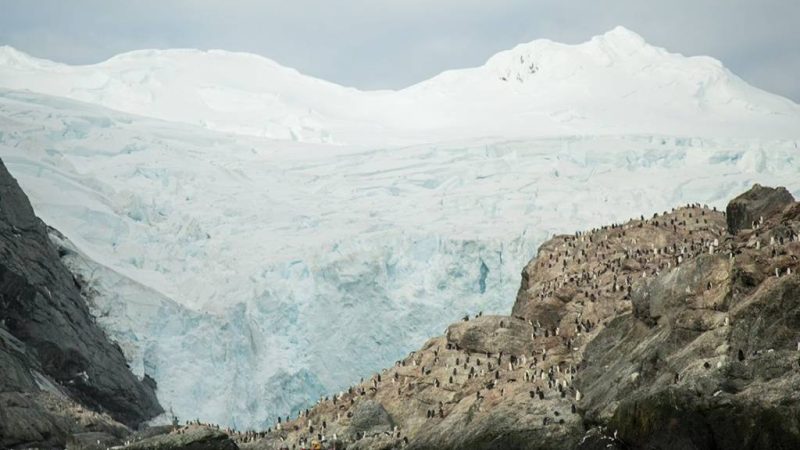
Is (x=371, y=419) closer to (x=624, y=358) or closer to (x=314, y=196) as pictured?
(x=624, y=358)

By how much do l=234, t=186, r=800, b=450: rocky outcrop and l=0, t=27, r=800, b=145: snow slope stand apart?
6245cm

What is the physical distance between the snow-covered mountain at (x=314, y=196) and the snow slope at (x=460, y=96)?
564 mm

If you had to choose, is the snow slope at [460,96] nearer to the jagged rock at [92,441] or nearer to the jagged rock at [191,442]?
the jagged rock at [92,441]

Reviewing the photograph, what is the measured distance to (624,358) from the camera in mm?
42969

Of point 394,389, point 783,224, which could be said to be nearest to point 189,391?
point 394,389

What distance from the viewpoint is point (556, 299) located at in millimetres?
58375

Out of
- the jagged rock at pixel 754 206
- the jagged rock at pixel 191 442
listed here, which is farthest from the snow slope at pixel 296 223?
the jagged rock at pixel 754 206

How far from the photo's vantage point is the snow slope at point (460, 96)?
136 meters

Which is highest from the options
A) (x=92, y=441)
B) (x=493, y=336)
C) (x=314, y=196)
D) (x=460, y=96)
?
(x=460, y=96)

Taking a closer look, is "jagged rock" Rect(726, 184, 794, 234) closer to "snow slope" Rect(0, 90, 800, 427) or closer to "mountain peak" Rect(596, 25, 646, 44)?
"snow slope" Rect(0, 90, 800, 427)

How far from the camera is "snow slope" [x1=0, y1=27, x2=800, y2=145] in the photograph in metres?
136

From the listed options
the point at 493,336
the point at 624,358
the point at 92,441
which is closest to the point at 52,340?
the point at 92,441

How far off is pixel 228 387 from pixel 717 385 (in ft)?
171

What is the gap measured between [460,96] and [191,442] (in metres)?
113
